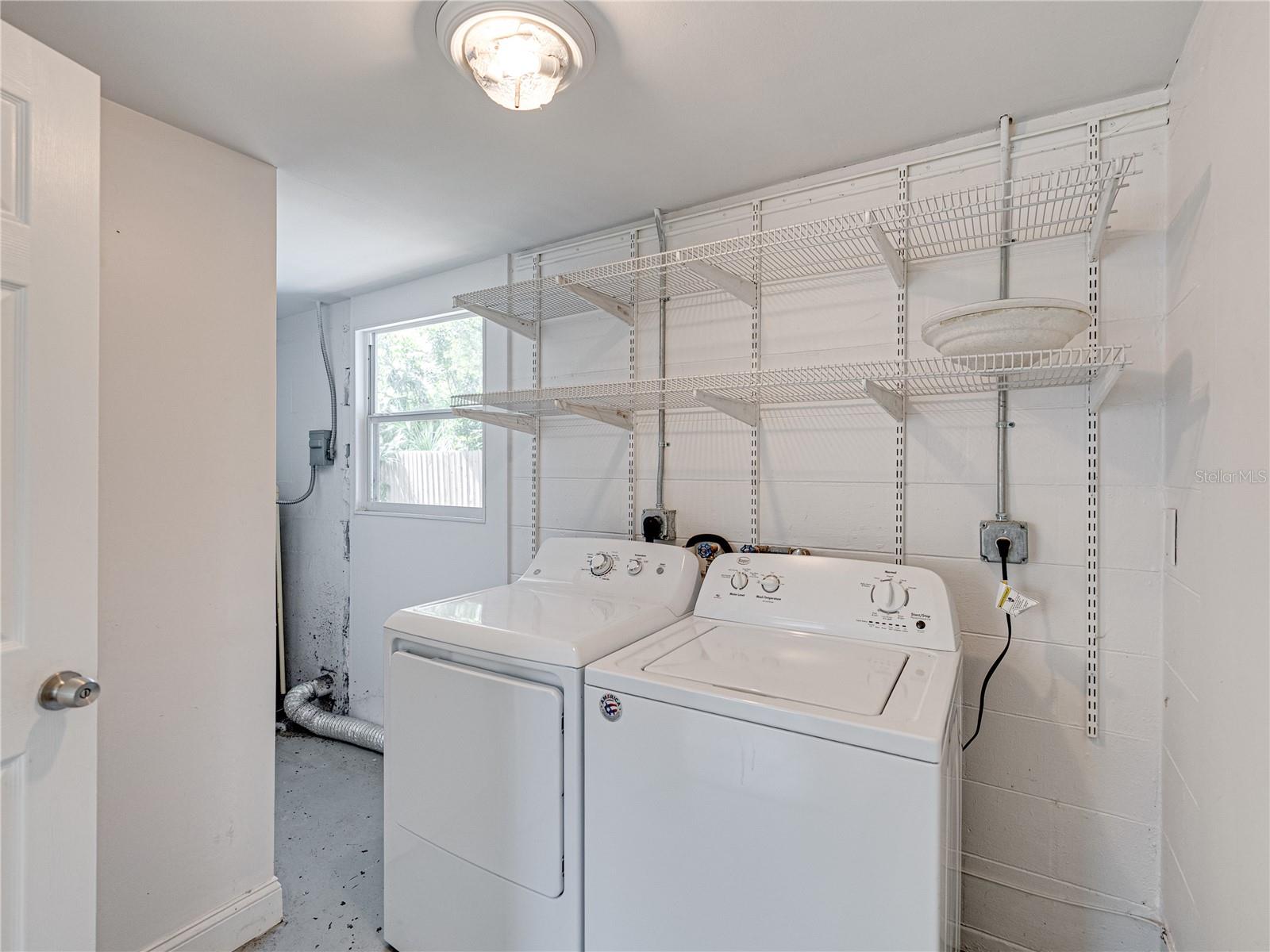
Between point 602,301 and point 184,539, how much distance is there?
1.44m

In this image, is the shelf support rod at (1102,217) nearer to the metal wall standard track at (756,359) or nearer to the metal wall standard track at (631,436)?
the metal wall standard track at (756,359)

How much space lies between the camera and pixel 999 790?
1648mm

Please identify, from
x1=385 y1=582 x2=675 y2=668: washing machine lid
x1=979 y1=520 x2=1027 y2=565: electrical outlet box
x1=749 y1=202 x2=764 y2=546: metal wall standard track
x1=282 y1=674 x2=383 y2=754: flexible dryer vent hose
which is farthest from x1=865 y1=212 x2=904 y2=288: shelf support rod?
x1=282 y1=674 x2=383 y2=754: flexible dryer vent hose

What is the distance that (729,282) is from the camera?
73.4 inches

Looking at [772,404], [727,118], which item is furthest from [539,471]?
[727,118]

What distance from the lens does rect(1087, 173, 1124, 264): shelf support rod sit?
128 centimetres

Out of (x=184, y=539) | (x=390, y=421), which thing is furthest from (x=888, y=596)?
(x=390, y=421)

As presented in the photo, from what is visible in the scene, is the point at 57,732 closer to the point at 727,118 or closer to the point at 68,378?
the point at 68,378

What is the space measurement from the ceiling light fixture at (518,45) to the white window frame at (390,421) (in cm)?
144

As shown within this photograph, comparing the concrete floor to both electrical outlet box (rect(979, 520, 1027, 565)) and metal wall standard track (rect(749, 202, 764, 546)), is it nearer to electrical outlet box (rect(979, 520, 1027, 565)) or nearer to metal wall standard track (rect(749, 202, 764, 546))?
metal wall standard track (rect(749, 202, 764, 546))

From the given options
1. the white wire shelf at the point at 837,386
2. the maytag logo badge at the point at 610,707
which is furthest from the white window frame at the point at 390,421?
the maytag logo badge at the point at 610,707

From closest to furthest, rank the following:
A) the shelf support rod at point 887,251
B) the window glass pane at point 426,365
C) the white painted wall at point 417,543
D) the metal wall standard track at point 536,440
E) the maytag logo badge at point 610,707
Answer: the maytag logo badge at point 610,707, the shelf support rod at point 887,251, the metal wall standard track at point 536,440, the white painted wall at point 417,543, the window glass pane at point 426,365

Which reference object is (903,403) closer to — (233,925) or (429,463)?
(429,463)

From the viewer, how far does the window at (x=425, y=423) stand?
2.87m
